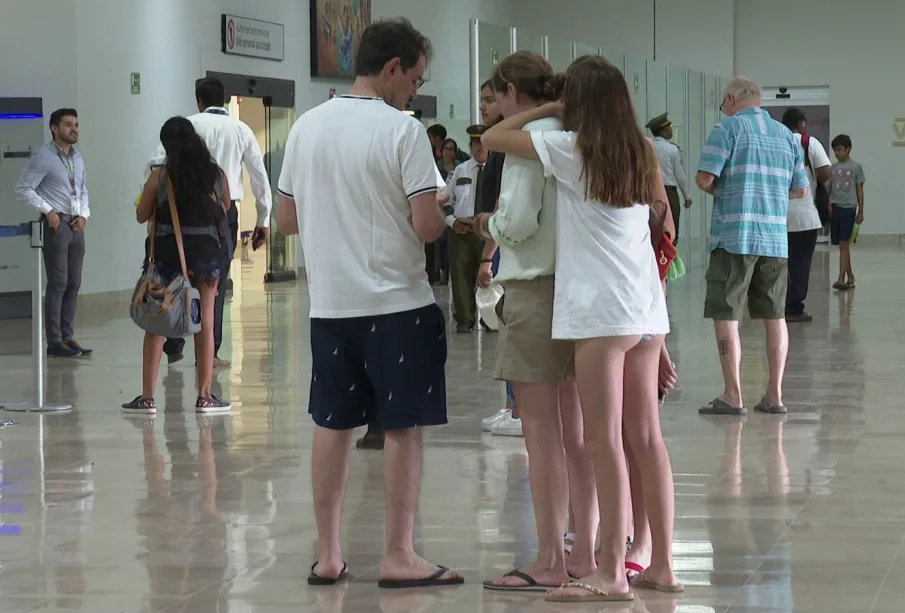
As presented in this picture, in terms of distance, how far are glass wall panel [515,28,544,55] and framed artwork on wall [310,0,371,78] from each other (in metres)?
6.54

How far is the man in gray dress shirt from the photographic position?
10898 mm

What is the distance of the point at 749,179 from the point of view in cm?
734

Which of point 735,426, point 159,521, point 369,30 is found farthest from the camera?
point 735,426

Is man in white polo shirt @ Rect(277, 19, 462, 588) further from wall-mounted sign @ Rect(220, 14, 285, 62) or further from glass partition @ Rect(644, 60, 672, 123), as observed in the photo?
glass partition @ Rect(644, 60, 672, 123)

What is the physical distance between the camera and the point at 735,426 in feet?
23.6

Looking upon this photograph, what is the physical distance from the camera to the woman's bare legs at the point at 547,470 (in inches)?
164

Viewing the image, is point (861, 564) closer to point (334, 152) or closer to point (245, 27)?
point (334, 152)

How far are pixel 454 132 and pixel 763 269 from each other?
47.7ft

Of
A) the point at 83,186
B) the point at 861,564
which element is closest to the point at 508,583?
the point at 861,564

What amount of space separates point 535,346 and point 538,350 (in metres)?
0.01

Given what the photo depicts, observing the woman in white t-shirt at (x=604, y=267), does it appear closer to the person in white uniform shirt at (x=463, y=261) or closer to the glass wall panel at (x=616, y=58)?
the person in white uniform shirt at (x=463, y=261)

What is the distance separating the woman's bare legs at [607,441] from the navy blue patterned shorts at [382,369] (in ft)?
1.53

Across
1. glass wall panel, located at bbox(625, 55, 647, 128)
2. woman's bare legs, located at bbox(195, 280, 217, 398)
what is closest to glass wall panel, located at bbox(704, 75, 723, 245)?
glass wall panel, located at bbox(625, 55, 647, 128)

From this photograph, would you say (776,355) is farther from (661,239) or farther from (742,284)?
(661,239)
